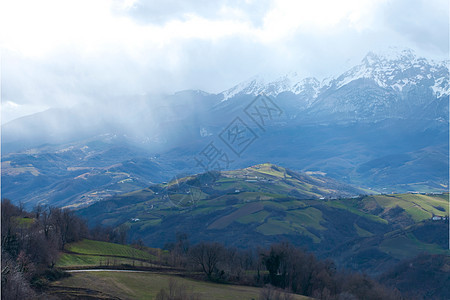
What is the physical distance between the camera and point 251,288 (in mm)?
85125

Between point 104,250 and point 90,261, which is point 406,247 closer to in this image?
point 104,250

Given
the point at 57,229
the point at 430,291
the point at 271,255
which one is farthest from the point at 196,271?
the point at 430,291

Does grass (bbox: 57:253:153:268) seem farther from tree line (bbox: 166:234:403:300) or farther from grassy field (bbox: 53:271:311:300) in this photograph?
tree line (bbox: 166:234:403:300)

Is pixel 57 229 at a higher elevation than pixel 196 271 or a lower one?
higher

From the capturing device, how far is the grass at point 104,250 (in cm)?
9487

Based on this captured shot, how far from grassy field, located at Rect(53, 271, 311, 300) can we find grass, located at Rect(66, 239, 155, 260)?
19.4 m

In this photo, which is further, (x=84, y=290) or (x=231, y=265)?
(x=231, y=265)

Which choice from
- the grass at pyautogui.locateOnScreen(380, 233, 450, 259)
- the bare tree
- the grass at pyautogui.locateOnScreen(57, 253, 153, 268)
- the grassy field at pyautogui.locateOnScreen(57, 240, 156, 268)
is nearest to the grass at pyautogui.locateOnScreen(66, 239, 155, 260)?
the grassy field at pyautogui.locateOnScreen(57, 240, 156, 268)

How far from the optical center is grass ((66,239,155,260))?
94.9 meters

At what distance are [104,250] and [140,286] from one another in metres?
31.7

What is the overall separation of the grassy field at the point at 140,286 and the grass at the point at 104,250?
763 inches

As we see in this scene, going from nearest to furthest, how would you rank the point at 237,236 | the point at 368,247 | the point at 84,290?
the point at 84,290 → the point at 368,247 → the point at 237,236

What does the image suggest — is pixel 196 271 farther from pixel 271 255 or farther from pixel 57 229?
pixel 57 229

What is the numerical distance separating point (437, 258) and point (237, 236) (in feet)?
272
